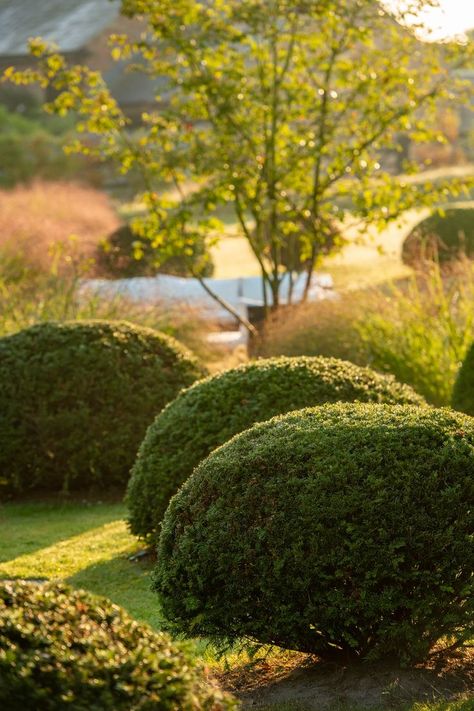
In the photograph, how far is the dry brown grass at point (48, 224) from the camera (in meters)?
16.5

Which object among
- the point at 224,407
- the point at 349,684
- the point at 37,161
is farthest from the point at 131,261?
the point at 37,161

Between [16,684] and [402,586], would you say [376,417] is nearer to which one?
[402,586]

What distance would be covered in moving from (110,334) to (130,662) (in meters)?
6.89

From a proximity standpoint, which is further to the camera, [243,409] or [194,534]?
[243,409]

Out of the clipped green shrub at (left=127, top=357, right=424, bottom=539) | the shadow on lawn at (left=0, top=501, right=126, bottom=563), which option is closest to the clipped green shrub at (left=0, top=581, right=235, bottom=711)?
the clipped green shrub at (left=127, top=357, right=424, bottom=539)

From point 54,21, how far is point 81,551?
165 ft

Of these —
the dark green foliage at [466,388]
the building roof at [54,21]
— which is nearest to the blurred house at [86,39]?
the building roof at [54,21]

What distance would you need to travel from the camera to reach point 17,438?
390 inches

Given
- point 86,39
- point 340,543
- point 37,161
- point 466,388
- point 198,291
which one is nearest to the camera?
point 340,543

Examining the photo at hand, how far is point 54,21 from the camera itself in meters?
55.5

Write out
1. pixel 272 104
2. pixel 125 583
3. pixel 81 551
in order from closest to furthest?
pixel 125 583, pixel 81 551, pixel 272 104

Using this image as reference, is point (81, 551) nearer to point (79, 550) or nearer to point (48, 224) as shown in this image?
point (79, 550)

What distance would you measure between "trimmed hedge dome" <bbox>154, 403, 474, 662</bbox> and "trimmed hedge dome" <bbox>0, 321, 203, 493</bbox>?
188 inches

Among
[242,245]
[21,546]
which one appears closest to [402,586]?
[21,546]
